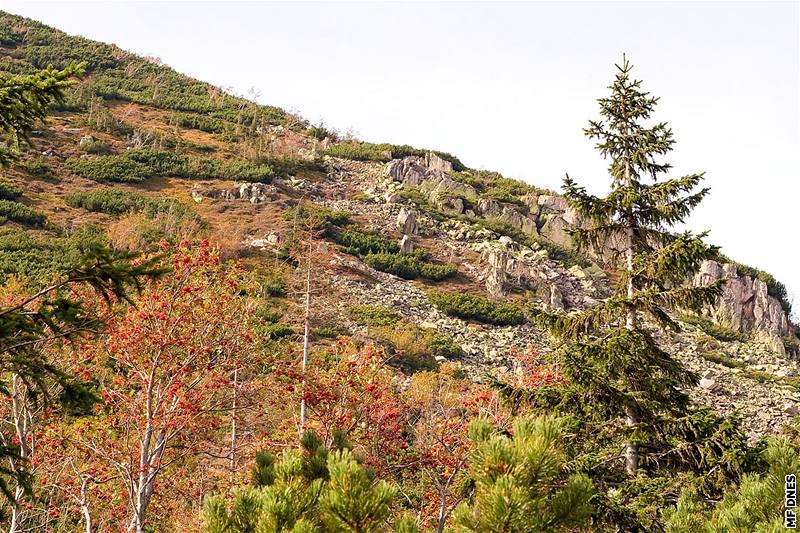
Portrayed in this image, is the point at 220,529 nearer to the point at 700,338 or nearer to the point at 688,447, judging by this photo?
the point at 688,447

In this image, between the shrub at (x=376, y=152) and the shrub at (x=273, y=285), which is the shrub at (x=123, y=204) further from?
the shrub at (x=376, y=152)

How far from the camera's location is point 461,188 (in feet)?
204

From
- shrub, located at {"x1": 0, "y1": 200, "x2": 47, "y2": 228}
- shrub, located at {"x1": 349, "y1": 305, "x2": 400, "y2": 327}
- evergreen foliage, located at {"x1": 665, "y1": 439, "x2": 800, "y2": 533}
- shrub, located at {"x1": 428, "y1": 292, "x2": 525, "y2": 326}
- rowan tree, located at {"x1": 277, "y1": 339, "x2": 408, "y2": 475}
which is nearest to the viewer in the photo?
evergreen foliage, located at {"x1": 665, "y1": 439, "x2": 800, "y2": 533}

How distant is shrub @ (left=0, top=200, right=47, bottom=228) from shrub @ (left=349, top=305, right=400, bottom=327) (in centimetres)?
1996

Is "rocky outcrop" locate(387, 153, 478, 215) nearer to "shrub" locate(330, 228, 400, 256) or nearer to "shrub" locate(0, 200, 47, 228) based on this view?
"shrub" locate(330, 228, 400, 256)

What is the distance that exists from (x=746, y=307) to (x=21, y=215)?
174 feet

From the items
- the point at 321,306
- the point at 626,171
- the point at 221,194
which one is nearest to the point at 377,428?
the point at 321,306

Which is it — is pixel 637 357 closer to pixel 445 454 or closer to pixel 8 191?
pixel 445 454

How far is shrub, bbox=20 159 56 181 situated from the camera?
43.8 meters

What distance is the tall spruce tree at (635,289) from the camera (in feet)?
29.2

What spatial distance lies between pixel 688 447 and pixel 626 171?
4.80 m

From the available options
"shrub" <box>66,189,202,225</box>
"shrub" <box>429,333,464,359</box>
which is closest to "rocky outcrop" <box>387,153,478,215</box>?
"shrub" <box>429,333,464,359</box>

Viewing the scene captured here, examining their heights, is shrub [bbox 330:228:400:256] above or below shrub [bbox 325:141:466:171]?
below

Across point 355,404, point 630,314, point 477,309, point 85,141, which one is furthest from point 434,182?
point 630,314
